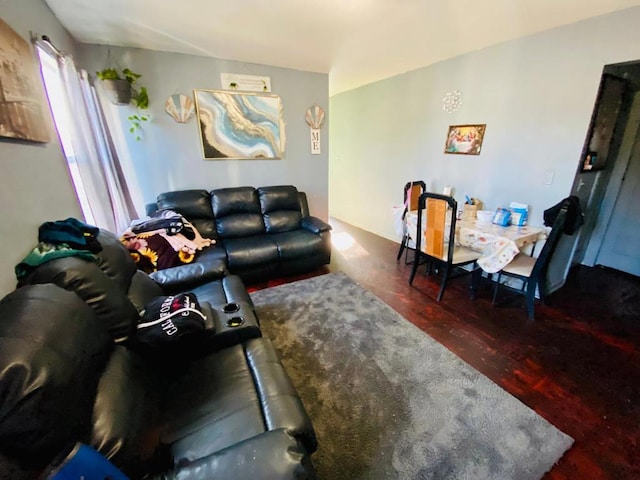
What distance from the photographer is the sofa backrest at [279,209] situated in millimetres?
3343

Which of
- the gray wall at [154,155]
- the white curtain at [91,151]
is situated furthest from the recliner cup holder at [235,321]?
the white curtain at [91,151]

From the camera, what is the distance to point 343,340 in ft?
6.81

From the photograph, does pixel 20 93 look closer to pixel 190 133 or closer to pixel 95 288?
pixel 95 288

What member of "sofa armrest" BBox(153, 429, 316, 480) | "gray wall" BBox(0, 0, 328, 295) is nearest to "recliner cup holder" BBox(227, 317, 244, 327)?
"sofa armrest" BBox(153, 429, 316, 480)

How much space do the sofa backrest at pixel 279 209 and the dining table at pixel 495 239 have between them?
1.60m

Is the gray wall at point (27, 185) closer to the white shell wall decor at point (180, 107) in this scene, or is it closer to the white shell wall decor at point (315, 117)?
the white shell wall decor at point (180, 107)

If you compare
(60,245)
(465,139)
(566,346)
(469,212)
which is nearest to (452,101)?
(465,139)

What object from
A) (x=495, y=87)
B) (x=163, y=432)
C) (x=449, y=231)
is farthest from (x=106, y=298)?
(x=495, y=87)

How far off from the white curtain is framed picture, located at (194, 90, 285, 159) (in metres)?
0.96

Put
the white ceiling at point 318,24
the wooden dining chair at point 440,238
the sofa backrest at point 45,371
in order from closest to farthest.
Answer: the sofa backrest at point 45,371
the white ceiling at point 318,24
the wooden dining chair at point 440,238

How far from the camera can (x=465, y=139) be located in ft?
10.1

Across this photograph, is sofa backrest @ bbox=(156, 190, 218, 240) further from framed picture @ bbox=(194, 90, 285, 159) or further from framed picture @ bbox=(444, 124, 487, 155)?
framed picture @ bbox=(444, 124, 487, 155)

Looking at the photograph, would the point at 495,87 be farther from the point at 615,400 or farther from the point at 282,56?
the point at 615,400

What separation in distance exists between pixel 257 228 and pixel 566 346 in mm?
3051
